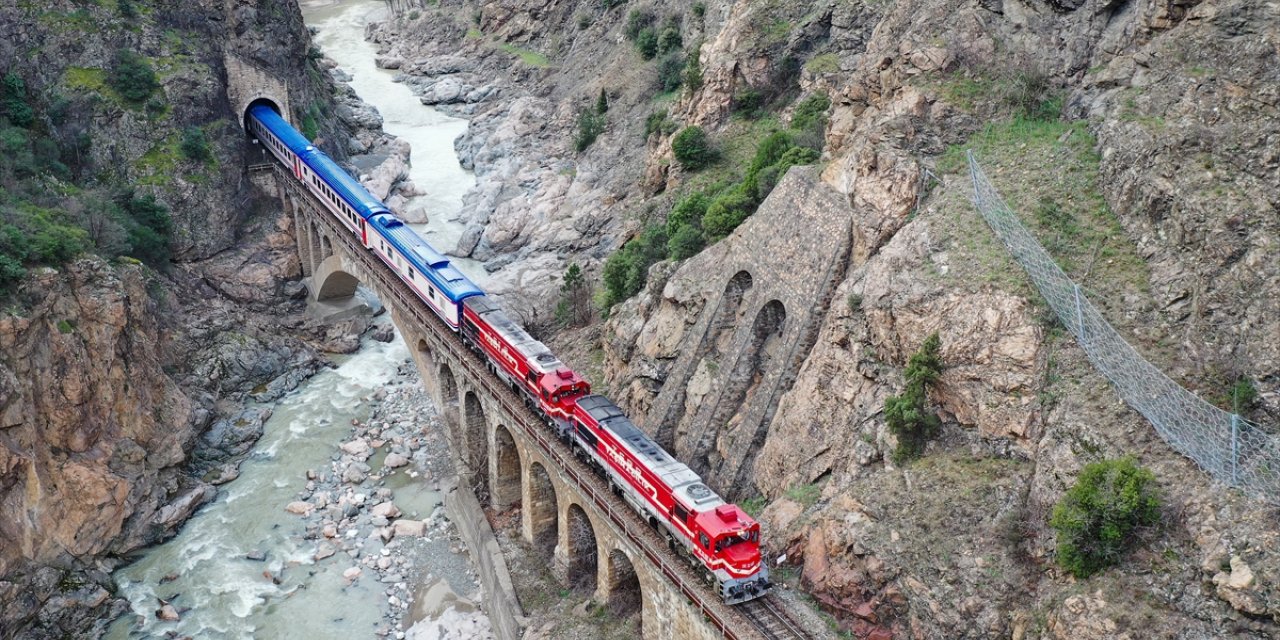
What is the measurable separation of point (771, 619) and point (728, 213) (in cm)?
1958

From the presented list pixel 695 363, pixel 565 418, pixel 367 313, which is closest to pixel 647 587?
pixel 565 418

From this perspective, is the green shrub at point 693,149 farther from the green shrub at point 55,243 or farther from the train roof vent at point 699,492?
the green shrub at point 55,243

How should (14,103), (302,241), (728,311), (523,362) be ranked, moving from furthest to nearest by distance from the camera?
(302,241), (14,103), (728,311), (523,362)

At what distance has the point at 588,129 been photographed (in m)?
68.4

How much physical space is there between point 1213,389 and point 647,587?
54.8ft

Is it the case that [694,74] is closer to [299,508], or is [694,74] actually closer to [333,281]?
[333,281]

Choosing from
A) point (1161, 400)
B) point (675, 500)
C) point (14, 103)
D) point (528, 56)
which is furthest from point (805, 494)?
point (528, 56)

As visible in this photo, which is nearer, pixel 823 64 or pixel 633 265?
pixel 633 265

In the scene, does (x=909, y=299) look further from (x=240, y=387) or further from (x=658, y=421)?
(x=240, y=387)

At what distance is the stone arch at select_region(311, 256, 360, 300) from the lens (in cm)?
5610

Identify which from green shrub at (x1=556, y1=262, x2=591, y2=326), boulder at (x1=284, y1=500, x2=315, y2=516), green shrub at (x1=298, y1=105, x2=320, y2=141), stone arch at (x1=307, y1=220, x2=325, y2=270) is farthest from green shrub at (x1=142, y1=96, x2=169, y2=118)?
boulder at (x1=284, y1=500, x2=315, y2=516)

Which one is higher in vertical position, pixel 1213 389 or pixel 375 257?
pixel 1213 389

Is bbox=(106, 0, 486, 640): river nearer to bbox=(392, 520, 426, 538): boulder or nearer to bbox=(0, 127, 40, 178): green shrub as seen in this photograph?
bbox=(392, 520, 426, 538): boulder

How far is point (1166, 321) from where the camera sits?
27.1 m
